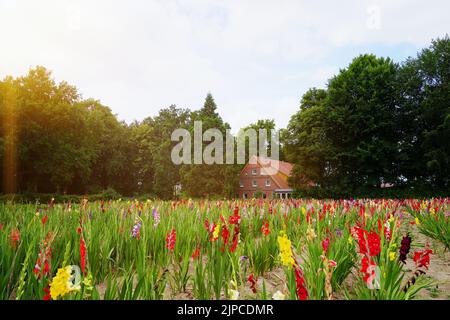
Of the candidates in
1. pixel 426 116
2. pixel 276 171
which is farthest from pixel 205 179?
pixel 426 116

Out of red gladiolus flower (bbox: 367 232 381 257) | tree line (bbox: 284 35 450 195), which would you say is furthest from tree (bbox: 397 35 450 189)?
red gladiolus flower (bbox: 367 232 381 257)

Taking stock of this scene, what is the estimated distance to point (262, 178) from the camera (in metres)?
54.9

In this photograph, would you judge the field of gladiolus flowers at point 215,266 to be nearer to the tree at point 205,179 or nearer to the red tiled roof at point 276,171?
the tree at point 205,179

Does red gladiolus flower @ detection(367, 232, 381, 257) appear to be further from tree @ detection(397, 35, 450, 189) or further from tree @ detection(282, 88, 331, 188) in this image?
tree @ detection(282, 88, 331, 188)

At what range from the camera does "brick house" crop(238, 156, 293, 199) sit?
5409 centimetres

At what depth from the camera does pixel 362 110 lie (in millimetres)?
32844

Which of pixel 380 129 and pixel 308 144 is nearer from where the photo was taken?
pixel 380 129

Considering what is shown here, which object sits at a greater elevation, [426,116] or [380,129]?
[426,116]

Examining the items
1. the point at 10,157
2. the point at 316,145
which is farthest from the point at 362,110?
the point at 10,157

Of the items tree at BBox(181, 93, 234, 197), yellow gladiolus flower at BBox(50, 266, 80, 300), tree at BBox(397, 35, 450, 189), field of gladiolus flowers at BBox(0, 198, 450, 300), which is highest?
tree at BBox(397, 35, 450, 189)

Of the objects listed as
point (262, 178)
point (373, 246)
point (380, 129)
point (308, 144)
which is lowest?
point (373, 246)

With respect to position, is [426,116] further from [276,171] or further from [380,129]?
[276,171]

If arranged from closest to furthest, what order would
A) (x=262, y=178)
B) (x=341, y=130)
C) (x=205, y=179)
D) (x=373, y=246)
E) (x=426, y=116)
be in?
(x=373, y=246) → (x=426, y=116) → (x=341, y=130) → (x=205, y=179) → (x=262, y=178)
